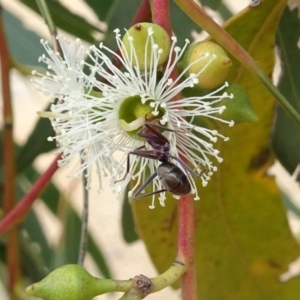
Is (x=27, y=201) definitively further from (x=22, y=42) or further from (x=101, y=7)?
(x=22, y=42)

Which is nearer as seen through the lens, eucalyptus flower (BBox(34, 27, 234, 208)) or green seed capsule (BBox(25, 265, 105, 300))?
green seed capsule (BBox(25, 265, 105, 300))

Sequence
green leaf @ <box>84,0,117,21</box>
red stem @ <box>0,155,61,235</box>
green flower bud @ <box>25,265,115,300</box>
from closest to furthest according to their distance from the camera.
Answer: green flower bud @ <box>25,265,115,300</box>
red stem @ <box>0,155,61,235</box>
green leaf @ <box>84,0,117,21</box>

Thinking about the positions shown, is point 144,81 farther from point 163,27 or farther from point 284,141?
point 284,141

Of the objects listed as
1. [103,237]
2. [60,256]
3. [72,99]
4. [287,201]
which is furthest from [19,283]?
[103,237]

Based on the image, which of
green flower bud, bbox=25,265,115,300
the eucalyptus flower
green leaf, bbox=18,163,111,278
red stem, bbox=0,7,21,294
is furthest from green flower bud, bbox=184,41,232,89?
green leaf, bbox=18,163,111,278

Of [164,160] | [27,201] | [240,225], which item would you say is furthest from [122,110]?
[240,225]

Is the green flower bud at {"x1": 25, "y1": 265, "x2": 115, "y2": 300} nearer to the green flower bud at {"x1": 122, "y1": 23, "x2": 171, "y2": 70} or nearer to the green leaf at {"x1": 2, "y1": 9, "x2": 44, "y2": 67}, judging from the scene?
the green flower bud at {"x1": 122, "y1": 23, "x2": 171, "y2": 70}
